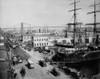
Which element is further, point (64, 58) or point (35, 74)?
point (64, 58)

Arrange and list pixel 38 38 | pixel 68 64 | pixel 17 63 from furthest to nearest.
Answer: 1. pixel 38 38
2. pixel 68 64
3. pixel 17 63

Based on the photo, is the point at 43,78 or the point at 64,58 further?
the point at 64,58

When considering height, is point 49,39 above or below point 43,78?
above

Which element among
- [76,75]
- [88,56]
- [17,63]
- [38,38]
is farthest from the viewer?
[38,38]

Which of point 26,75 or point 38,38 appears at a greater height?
point 38,38

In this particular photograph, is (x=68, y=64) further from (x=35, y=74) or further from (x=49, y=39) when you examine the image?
(x=49, y=39)

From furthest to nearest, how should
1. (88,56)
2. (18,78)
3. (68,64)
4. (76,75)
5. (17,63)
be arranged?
1. (88,56)
2. (68,64)
3. (17,63)
4. (76,75)
5. (18,78)

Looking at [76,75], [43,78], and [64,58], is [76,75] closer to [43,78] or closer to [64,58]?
[43,78]

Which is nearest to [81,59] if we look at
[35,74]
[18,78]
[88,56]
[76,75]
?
[88,56]

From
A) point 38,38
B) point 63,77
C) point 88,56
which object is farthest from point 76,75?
point 38,38
